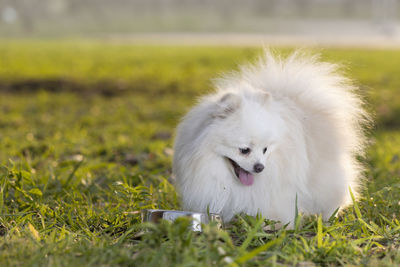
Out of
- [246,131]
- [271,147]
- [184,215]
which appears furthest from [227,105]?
[184,215]

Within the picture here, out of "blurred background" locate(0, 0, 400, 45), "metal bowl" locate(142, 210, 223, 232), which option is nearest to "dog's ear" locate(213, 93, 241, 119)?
"metal bowl" locate(142, 210, 223, 232)

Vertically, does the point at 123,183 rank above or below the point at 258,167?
below

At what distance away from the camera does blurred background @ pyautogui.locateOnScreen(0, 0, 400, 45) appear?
26.7m

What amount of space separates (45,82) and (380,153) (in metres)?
6.37

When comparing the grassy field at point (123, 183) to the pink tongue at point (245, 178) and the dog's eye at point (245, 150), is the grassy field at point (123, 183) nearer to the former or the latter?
the pink tongue at point (245, 178)

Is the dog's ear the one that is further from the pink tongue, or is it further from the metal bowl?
the metal bowl

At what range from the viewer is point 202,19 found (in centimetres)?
3462

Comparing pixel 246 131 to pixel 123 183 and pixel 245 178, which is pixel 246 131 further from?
pixel 123 183

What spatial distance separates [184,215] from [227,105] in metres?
0.75

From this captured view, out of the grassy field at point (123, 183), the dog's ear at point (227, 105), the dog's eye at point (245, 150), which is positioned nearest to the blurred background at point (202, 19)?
the grassy field at point (123, 183)

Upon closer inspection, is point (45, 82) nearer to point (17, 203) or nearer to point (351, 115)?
point (17, 203)

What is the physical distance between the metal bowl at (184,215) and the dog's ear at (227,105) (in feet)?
2.07

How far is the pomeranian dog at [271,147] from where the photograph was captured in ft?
10.7

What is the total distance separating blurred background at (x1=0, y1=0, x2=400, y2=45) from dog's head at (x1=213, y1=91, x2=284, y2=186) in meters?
19.0
